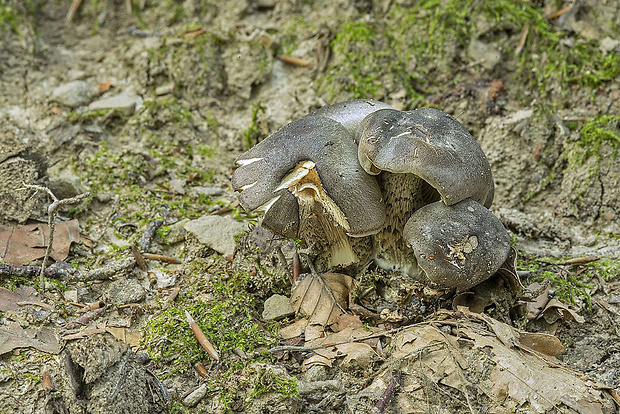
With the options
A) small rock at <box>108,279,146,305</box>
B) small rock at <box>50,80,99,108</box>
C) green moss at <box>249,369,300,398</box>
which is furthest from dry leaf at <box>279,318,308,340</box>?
small rock at <box>50,80,99,108</box>

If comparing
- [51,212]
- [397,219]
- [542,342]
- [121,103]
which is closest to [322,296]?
[397,219]

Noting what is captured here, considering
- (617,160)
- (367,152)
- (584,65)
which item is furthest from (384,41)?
(367,152)

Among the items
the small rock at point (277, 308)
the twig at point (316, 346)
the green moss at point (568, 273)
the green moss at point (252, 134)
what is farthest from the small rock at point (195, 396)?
the green moss at point (252, 134)

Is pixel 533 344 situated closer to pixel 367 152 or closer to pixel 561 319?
pixel 561 319

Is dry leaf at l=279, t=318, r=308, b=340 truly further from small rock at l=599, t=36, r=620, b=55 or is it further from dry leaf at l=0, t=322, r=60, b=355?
small rock at l=599, t=36, r=620, b=55

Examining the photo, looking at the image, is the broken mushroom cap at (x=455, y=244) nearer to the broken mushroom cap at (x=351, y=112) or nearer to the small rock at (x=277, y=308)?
the broken mushroom cap at (x=351, y=112)

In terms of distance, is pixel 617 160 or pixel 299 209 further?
pixel 617 160
